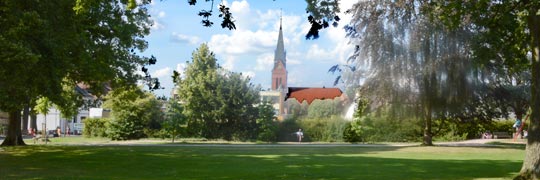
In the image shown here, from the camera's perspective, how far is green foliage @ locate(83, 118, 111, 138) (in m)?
49.7

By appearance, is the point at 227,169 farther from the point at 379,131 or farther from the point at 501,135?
the point at 501,135

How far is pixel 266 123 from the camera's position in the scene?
147ft

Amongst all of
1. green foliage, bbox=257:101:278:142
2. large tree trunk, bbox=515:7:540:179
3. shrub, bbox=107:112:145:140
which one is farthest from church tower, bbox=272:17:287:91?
large tree trunk, bbox=515:7:540:179

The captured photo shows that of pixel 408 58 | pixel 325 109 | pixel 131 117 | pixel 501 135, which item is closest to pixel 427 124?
pixel 408 58

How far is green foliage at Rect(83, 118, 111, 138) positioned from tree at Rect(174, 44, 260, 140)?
27.0 ft

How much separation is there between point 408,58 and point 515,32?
14047 millimetres

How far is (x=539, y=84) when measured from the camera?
15.4 m

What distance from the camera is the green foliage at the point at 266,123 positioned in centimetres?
4469

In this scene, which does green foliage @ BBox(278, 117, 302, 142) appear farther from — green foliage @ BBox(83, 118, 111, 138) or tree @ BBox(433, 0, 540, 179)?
tree @ BBox(433, 0, 540, 179)

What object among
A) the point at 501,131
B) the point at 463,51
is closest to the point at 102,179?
the point at 463,51

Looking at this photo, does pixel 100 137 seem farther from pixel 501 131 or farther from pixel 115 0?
pixel 501 131

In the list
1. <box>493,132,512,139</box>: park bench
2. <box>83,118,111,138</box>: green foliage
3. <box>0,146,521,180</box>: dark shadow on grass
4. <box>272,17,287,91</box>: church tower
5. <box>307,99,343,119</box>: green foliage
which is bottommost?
<box>0,146,521,180</box>: dark shadow on grass

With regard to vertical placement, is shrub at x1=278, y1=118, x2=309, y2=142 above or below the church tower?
below

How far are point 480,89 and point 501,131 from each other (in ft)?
56.6
